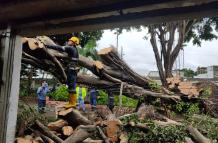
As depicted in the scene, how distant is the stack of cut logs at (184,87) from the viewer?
957 centimetres

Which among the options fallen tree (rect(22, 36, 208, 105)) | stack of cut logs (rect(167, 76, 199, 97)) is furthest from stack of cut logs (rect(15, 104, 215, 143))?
stack of cut logs (rect(167, 76, 199, 97))

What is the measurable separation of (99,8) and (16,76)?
1343 mm

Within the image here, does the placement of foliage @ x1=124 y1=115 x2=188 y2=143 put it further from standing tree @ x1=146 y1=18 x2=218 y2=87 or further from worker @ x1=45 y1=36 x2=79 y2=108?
standing tree @ x1=146 y1=18 x2=218 y2=87

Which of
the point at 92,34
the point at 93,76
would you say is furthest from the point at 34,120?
the point at 92,34

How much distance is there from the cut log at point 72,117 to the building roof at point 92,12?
369 centimetres

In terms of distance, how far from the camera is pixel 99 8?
3225 millimetres

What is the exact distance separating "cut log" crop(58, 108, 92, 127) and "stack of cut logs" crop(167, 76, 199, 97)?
11.4 ft

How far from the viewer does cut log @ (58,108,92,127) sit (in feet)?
23.7

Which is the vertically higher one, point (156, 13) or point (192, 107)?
point (156, 13)

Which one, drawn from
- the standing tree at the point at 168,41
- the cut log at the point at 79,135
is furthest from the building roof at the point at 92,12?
the standing tree at the point at 168,41

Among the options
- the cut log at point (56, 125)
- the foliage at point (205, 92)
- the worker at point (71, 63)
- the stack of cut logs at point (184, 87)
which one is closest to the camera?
the cut log at point (56, 125)

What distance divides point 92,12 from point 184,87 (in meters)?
6.95

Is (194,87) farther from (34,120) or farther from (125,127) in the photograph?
(34,120)

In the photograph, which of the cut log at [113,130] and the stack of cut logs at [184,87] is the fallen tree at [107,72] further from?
the cut log at [113,130]
